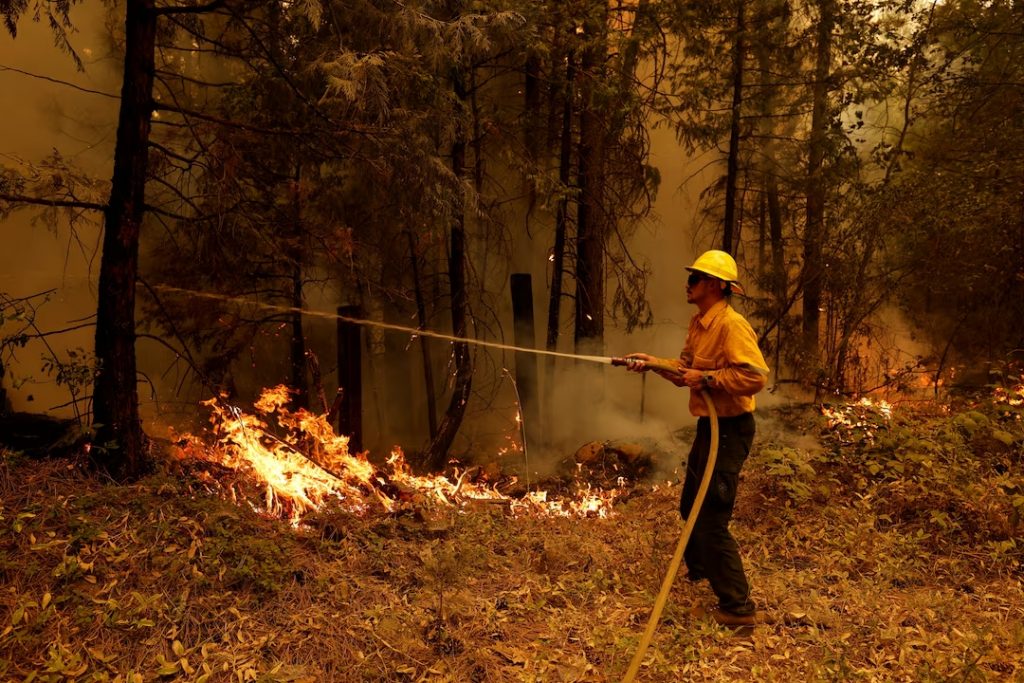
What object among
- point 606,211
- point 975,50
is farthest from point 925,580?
point 975,50

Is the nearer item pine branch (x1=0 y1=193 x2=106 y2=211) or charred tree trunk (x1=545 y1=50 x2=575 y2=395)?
pine branch (x1=0 y1=193 x2=106 y2=211)

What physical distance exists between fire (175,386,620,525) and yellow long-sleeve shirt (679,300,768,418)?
3.00 metres

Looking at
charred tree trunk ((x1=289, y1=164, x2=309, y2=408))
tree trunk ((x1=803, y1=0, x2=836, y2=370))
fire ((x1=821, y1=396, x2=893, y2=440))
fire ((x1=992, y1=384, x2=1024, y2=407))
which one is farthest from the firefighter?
tree trunk ((x1=803, y1=0, x2=836, y2=370))

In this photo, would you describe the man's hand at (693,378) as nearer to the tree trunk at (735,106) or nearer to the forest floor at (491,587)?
the forest floor at (491,587)

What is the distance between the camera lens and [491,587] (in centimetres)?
520

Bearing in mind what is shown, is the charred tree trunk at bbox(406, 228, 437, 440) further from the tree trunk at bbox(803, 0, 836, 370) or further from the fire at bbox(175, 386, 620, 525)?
the tree trunk at bbox(803, 0, 836, 370)

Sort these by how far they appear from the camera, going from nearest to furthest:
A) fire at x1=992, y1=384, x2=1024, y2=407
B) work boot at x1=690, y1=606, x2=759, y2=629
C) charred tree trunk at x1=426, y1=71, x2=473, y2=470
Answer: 1. work boot at x1=690, y1=606, x2=759, y2=629
2. fire at x1=992, y1=384, x2=1024, y2=407
3. charred tree trunk at x1=426, y1=71, x2=473, y2=470

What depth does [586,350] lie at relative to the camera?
1134 cm

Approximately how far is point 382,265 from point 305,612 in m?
6.43

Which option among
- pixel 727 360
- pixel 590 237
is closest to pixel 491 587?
pixel 727 360

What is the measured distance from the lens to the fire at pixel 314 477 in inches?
241

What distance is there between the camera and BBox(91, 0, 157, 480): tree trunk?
5.63 meters

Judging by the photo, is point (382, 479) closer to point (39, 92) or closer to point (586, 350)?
point (586, 350)

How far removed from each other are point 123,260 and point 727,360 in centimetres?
475
